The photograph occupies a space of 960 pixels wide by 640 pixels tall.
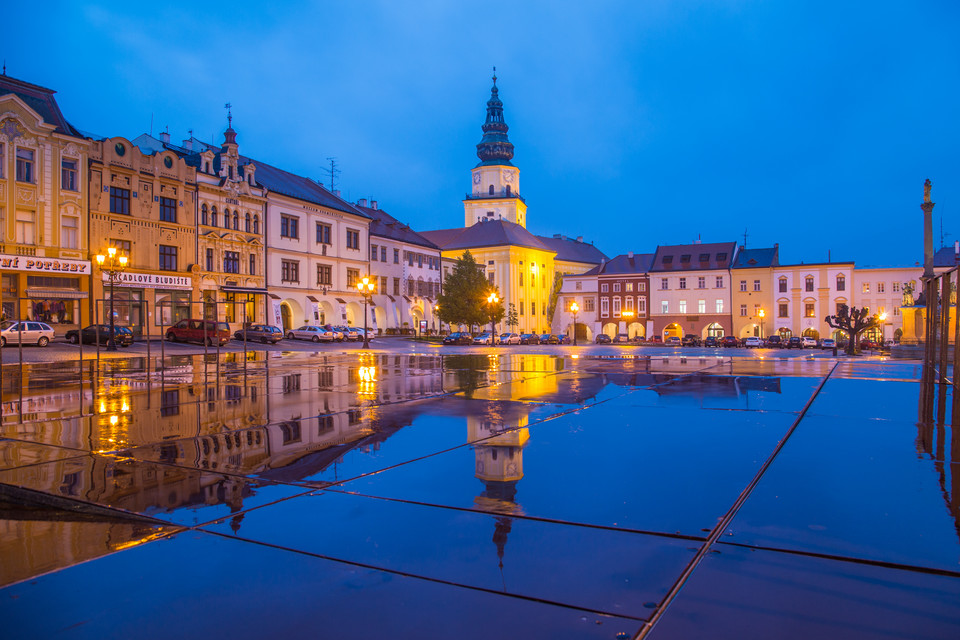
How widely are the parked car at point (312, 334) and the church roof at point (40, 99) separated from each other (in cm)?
1933

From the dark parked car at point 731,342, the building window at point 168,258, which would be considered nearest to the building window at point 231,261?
the building window at point 168,258

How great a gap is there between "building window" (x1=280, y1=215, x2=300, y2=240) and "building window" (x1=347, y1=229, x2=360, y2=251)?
255 inches

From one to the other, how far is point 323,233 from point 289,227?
154 inches

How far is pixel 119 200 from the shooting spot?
4088cm

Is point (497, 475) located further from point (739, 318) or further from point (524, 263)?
point (524, 263)

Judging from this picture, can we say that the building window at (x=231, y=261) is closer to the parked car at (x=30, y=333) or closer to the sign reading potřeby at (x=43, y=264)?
the sign reading potřeby at (x=43, y=264)

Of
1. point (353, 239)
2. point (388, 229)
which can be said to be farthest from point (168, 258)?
point (388, 229)

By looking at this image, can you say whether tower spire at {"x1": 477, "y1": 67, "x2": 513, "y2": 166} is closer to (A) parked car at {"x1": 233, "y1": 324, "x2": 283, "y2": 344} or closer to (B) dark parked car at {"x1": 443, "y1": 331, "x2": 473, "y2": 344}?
(B) dark parked car at {"x1": 443, "y1": 331, "x2": 473, "y2": 344}

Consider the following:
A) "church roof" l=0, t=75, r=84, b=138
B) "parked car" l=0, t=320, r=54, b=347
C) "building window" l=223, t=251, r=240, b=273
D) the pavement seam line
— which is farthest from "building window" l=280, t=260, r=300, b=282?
the pavement seam line

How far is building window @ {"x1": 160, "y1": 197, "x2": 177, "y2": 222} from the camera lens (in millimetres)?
43406

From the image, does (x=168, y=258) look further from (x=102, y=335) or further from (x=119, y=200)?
(x=102, y=335)

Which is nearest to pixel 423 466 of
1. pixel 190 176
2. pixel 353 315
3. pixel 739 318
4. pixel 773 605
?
pixel 773 605

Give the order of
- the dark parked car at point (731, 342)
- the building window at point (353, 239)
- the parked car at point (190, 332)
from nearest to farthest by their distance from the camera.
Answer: the parked car at point (190, 332)
the dark parked car at point (731, 342)
the building window at point (353, 239)

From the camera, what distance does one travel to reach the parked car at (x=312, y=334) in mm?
47844
